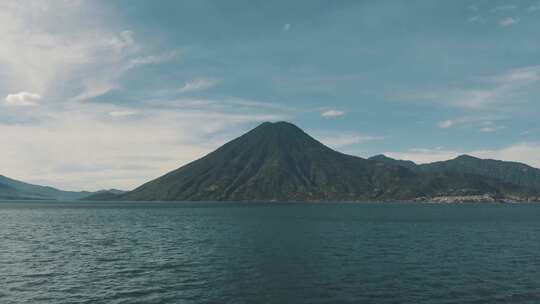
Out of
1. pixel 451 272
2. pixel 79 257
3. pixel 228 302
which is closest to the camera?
pixel 228 302

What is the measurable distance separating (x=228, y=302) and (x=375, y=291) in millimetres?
20037

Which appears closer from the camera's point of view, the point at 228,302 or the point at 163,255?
the point at 228,302

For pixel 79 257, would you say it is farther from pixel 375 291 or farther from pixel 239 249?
pixel 375 291

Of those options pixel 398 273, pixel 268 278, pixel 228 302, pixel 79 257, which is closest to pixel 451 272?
pixel 398 273

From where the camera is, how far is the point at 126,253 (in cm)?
8544


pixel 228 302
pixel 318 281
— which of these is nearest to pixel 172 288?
pixel 228 302

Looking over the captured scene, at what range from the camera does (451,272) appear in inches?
2623

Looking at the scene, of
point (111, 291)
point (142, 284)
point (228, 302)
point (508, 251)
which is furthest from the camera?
point (508, 251)

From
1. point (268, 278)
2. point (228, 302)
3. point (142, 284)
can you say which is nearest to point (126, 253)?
point (142, 284)

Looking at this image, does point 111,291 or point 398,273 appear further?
point 398,273

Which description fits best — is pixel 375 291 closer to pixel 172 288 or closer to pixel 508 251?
pixel 172 288

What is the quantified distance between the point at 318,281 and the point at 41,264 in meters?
50.4

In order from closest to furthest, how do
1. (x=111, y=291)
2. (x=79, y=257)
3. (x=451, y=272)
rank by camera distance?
(x=111, y=291) → (x=451, y=272) → (x=79, y=257)

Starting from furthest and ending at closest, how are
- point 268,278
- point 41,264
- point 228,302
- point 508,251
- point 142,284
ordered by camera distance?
point 508,251 → point 41,264 → point 268,278 → point 142,284 → point 228,302
